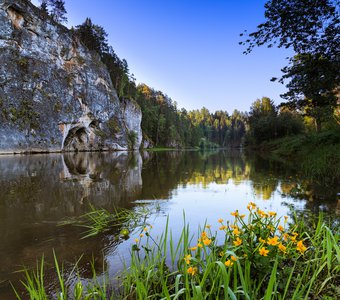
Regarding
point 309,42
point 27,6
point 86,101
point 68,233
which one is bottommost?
point 68,233

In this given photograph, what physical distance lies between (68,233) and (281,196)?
5.23 meters

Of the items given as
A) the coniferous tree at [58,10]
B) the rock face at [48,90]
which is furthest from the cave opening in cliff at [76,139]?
the coniferous tree at [58,10]

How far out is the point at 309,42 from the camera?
802 cm

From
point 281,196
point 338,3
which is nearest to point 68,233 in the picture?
point 281,196

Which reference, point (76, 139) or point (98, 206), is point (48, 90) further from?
point (98, 206)

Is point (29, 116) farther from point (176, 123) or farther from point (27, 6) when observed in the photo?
point (176, 123)

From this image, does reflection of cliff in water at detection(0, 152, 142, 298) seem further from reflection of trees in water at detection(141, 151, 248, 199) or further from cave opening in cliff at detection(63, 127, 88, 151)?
cave opening in cliff at detection(63, 127, 88, 151)

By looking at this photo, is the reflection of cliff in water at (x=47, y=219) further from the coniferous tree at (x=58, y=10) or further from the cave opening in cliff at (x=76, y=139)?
the coniferous tree at (x=58, y=10)

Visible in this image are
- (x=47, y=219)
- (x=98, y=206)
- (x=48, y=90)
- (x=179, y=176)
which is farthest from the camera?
(x=48, y=90)

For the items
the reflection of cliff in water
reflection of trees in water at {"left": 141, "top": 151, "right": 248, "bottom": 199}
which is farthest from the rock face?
the reflection of cliff in water

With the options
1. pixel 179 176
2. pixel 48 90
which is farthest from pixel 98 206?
pixel 48 90

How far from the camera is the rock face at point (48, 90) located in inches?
1124

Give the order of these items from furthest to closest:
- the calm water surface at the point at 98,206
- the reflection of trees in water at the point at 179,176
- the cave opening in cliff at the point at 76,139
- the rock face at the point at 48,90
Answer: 1. the cave opening in cliff at the point at 76,139
2. the rock face at the point at 48,90
3. the reflection of trees in water at the point at 179,176
4. the calm water surface at the point at 98,206

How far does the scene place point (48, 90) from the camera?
3288 cm
